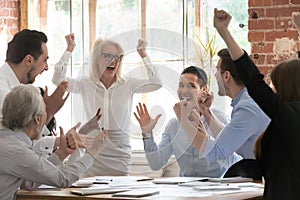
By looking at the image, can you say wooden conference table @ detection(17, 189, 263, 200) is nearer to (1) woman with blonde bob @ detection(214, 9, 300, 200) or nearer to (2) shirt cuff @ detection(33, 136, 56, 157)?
(2) shirt cuff @ detection(33, 136, 56, 157)

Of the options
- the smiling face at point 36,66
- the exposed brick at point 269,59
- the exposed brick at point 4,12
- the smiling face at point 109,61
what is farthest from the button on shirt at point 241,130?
the exposed brick at point 4,12

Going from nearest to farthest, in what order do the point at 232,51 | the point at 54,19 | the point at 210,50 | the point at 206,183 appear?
1. the point at 232,51
2. the point at 206,183
3. the point at 210,50
4. the point at 54,19

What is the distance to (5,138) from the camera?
3.13 metres

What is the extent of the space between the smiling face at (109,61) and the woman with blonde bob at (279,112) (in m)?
1.61

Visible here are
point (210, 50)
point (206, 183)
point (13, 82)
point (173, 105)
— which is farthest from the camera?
point (210, 50)

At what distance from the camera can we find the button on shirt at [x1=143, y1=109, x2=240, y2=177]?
155 inches

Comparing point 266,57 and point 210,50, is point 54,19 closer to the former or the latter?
point 210,50

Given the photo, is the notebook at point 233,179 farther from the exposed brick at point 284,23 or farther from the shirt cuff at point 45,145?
the exposed brick at point 284,23

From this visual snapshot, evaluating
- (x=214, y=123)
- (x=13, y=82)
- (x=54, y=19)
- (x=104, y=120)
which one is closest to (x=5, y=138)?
(x=13, y=82)

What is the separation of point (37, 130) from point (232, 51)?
3.53ft

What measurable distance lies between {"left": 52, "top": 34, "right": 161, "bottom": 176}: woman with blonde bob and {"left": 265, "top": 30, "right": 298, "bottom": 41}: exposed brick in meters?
1.10

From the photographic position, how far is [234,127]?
356 centimetres

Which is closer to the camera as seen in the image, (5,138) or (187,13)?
(5,138)

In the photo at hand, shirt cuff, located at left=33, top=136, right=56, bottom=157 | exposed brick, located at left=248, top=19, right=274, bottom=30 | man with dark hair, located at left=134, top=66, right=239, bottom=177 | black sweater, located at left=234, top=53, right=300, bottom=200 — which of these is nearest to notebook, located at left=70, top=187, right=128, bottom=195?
shirt cuff, located at left=33, top=136, right=56, bottom=157
